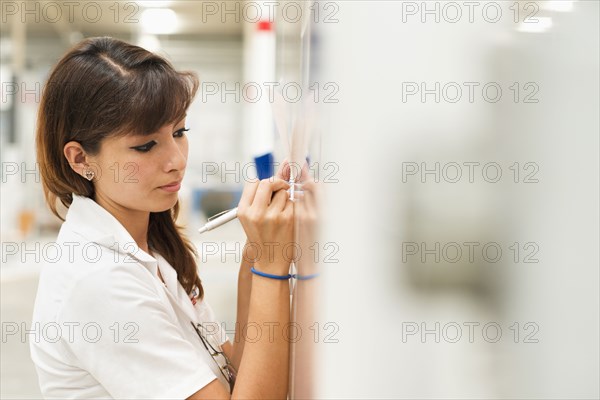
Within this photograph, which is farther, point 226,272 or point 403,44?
point 226,272

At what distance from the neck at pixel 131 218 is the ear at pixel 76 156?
0.06 metres

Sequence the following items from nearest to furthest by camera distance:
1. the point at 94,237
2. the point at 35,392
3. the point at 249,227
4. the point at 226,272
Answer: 1. the point at 249,227
2. the point at 94,237
3. the point at 35,392
4. the point at 226,272

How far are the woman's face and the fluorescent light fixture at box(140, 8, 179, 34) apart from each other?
6.14 meters

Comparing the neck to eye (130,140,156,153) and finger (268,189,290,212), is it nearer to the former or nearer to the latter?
eye (130,140,156,153)

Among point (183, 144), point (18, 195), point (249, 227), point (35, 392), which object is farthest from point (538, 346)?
point (18, 195)

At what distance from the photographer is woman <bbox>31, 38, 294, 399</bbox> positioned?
0.73 metres

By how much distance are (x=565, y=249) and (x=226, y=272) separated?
2741 millimetres

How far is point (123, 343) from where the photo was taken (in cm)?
75

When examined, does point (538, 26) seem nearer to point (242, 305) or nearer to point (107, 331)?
point (107, 331)

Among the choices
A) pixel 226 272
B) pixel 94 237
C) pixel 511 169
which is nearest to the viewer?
pixel 511 169

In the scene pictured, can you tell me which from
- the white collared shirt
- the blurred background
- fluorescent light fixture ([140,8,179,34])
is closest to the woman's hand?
the white collared shirt

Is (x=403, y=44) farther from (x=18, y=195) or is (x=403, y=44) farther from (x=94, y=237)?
(x=18, y=195)

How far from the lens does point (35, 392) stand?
1.57 meters

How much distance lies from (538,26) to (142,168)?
2.34 feet
